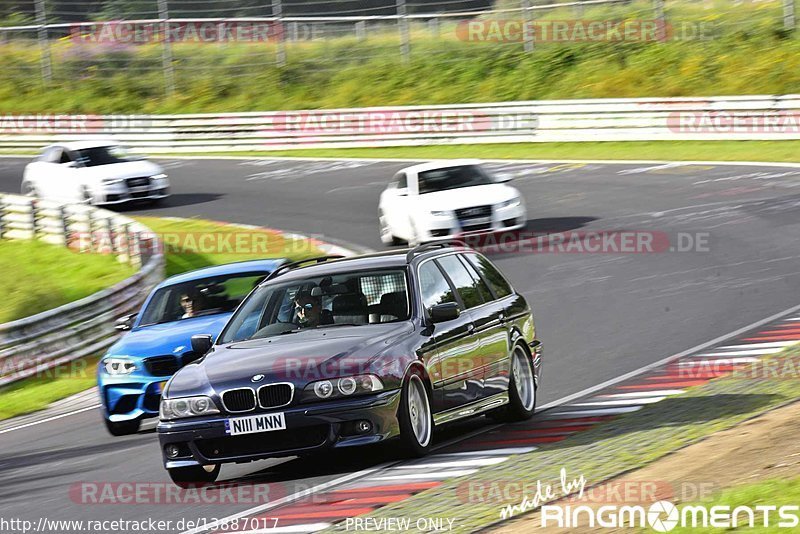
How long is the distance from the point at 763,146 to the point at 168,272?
1413 centimetres

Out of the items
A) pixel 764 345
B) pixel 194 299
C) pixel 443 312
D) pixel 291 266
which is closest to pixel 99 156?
pixel 194 299

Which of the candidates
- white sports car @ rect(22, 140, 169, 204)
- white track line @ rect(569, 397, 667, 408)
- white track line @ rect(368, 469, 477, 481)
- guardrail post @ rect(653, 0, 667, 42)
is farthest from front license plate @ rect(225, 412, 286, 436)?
guardrail post @ rect(653, 0, 667, 42)

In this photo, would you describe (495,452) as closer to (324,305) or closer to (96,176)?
(324,305)

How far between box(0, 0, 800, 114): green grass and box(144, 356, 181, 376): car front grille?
81.6 ft

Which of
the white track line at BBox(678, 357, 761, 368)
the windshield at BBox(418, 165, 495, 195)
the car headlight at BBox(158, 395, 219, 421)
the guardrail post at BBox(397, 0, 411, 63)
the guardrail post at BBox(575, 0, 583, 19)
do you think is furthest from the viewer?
the guardrail post at BBox(397, 0, 411, 63)

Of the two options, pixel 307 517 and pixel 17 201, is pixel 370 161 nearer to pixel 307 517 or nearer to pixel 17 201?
pixel 17 201

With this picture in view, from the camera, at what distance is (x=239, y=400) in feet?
A: 27.8

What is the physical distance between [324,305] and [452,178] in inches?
541

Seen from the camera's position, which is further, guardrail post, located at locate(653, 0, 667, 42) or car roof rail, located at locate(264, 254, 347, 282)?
guardrail post, located at locate(653, 0, 667, 42)

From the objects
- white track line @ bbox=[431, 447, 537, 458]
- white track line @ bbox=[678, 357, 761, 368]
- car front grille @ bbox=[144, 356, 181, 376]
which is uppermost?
car front grille @ bbox=[144, 356, 181, 376]

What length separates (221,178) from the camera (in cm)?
3400

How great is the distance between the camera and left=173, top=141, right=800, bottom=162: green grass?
2969cm

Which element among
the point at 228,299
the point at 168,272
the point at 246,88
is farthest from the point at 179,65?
the point at 228,299

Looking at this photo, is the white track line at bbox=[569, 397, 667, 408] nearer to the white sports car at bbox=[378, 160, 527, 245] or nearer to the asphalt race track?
the asphalt race track
